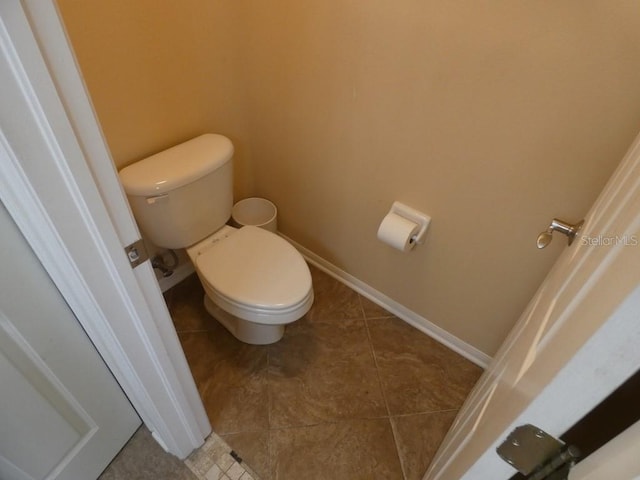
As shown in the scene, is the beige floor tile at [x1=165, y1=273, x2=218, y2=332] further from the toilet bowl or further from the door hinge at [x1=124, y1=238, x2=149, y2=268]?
the door hinge at [x1=124, y1=238, x2=149, y2=268]

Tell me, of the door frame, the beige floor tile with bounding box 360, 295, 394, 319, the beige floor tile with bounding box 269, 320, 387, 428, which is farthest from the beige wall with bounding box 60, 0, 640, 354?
the door frame

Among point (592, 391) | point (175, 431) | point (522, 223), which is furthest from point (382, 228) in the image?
point (592, 391)

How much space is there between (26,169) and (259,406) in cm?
116

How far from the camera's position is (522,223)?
112 centimetres

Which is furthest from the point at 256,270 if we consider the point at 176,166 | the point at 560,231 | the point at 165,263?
the point at 560,231

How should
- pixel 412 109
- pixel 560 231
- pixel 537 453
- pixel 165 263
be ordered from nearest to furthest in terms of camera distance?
1. pixel 537 453
2. pixel 560 231
3. pixel 412 109
4. pixel 165 263

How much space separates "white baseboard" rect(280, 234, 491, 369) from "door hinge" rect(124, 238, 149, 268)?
1.22 m

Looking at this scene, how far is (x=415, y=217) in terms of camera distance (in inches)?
53.1

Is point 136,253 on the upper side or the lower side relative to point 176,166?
upper

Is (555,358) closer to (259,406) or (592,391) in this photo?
(592,391)

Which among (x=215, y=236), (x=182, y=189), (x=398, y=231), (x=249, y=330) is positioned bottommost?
(x=249, y=330)

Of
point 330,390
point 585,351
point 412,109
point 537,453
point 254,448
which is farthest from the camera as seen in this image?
point 330,390

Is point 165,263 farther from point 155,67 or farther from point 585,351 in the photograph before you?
point 585,351

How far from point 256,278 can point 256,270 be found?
0.04 m
